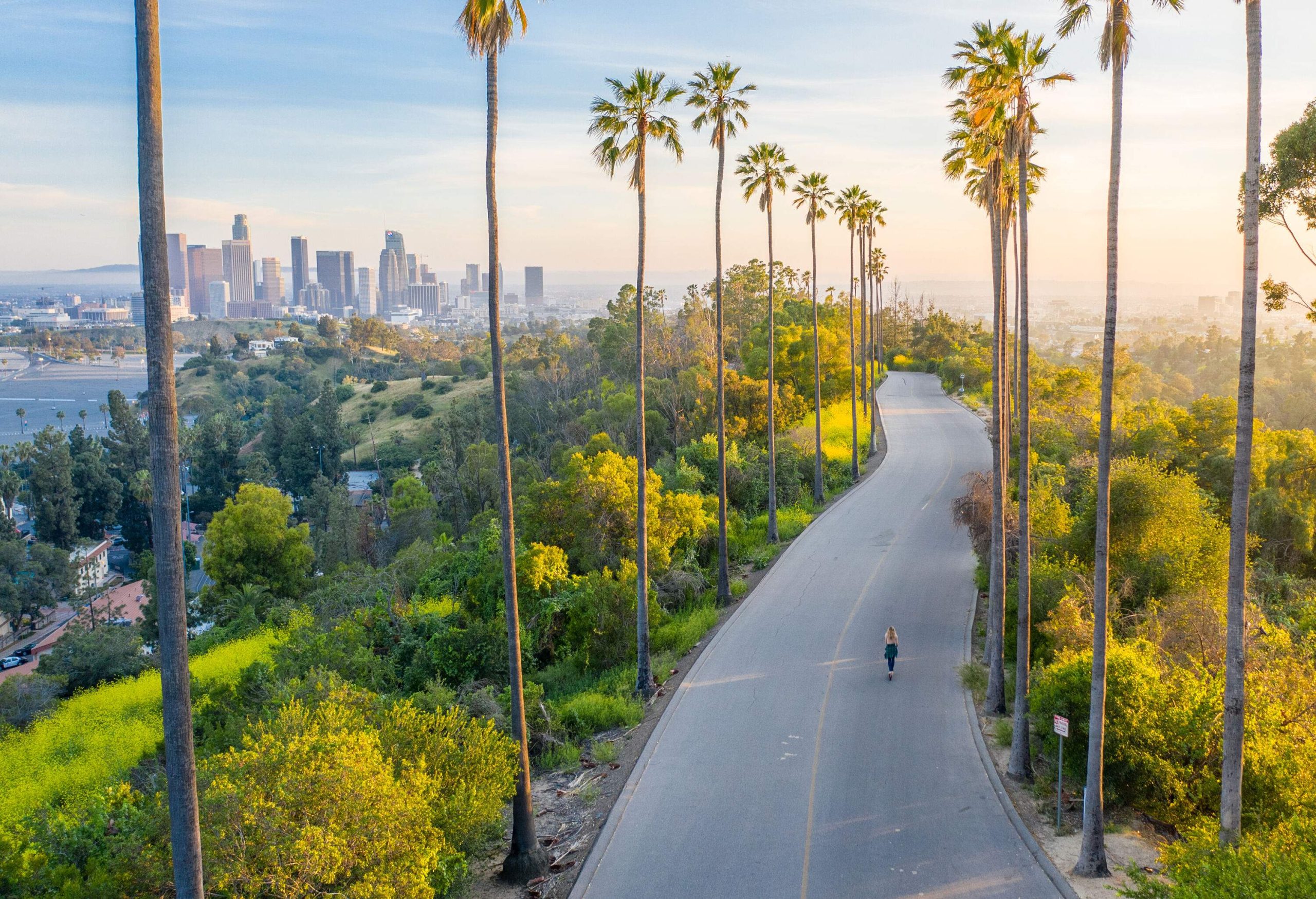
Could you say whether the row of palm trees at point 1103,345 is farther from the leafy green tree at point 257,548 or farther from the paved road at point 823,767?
the leafy green tree at point 257,548

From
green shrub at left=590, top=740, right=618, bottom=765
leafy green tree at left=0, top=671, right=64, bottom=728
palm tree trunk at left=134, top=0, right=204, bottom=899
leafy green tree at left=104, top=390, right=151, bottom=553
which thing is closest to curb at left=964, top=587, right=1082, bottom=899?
green shrub at left=590, top=740, right=618, bottom=765

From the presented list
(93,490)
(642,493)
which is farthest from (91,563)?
(642,493)

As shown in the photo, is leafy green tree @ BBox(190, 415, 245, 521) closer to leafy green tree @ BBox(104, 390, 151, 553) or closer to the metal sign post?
leafy green tree @ BBox(104, 390, 151, 553)

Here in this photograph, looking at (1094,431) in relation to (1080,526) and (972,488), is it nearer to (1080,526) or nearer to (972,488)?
(972,488)

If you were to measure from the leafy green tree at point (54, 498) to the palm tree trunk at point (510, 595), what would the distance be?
67.5 metres

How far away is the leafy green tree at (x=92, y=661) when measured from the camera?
34.2 m

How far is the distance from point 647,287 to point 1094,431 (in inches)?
2087

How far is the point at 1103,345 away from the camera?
15953mm

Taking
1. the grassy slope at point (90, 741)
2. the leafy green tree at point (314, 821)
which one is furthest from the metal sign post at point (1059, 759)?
the grassy slope at point (90, 741)

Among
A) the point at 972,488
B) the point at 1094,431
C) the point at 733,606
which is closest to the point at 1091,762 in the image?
the point at 733,606

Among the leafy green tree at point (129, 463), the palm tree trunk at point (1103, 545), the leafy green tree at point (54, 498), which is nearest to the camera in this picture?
the palm tree trunk at point (1103, 545)

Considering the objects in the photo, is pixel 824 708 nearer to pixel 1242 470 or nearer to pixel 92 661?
pixel 1242 470

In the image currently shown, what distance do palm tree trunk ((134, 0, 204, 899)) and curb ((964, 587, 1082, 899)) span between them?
10983 millimetres

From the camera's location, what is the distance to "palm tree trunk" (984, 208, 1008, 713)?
1728 cm
